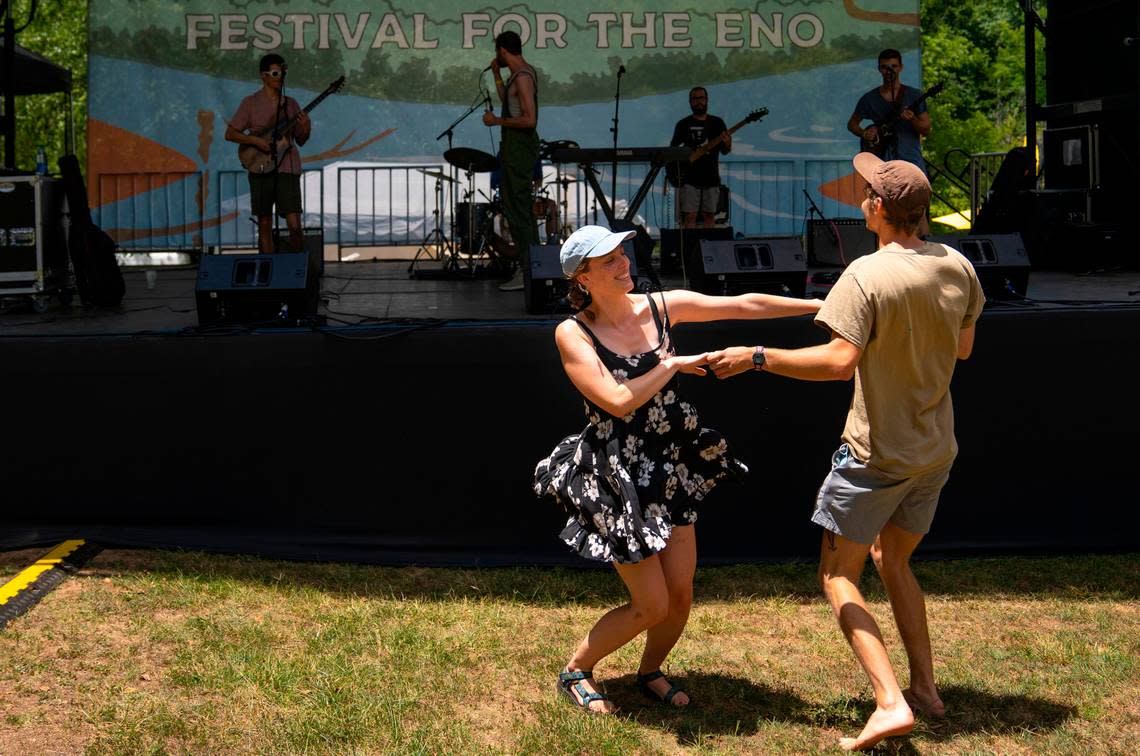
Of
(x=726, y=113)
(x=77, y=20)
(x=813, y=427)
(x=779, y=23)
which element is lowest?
(x=813, y=427)

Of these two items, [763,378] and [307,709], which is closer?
[307,709]

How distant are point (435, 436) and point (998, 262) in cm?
324

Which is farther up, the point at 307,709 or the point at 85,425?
the point at 85,425

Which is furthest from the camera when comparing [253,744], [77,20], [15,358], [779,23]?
[77,20]

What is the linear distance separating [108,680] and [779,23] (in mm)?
10708

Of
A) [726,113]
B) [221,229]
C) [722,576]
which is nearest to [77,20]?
[221,229]

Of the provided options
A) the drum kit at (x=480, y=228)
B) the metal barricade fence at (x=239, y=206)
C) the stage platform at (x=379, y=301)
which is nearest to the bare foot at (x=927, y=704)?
the stage platform at (x=379, y=301)

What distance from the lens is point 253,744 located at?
4.22 meters

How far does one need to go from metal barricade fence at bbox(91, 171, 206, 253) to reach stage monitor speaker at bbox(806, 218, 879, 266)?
254 inches

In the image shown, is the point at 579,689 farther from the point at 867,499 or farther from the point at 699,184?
the point at 699,184

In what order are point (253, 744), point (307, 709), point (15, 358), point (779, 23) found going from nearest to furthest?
point (253, 744) → point (307, 709) → point (15, 358) → point (779, 23)

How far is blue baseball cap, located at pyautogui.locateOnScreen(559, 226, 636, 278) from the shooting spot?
4.00m

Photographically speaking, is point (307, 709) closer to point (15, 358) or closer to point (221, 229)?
point (15, 358)

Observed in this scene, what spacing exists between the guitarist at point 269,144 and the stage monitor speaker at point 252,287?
2073mm
